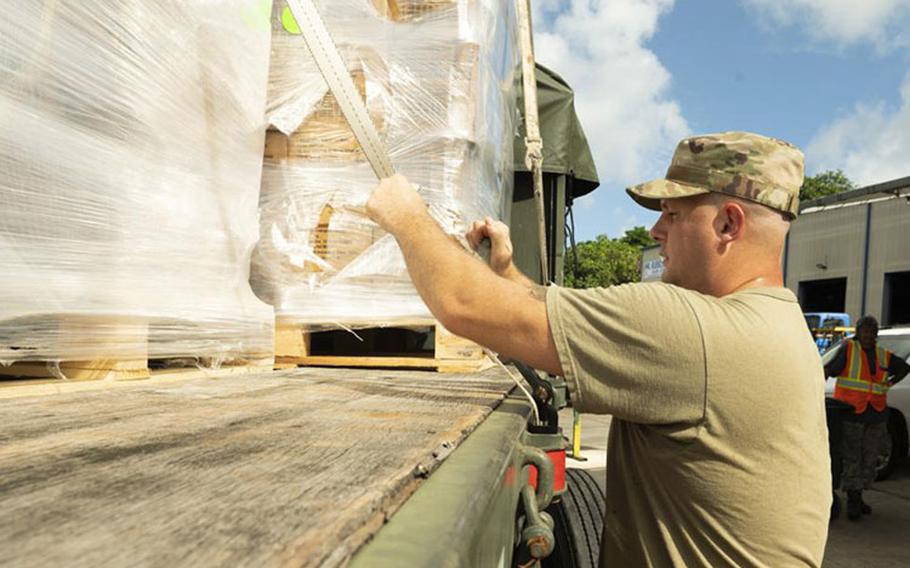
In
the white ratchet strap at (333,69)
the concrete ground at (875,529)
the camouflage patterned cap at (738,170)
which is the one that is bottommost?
the concrete ground at (875,529)

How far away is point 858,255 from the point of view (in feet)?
80.7

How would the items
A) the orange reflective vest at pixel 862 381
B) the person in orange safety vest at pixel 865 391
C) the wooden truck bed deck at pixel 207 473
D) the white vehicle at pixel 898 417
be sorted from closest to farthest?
the wooden truck bed deck at pixel 207 473, the person in orange safety vest at pixel 865 391, the orange reflective vest at pixel 862 381, the white vehicle at pixel 898 417

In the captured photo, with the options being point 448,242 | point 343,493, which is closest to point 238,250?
point 448,242

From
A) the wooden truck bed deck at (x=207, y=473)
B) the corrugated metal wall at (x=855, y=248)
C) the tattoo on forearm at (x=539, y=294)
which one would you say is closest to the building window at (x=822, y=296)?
the corrugated metal wall at (x=855, y=248)

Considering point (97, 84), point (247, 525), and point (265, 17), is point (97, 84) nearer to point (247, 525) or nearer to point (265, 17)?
point (265, 17)

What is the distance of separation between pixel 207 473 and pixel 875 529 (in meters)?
6.26

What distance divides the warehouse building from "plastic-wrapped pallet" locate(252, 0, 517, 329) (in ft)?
69.6

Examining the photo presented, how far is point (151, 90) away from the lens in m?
1.98

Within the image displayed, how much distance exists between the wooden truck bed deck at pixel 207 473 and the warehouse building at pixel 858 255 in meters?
22.8

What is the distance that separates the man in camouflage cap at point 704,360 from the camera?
1338 millimetres

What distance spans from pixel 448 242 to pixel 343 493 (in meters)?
0.82

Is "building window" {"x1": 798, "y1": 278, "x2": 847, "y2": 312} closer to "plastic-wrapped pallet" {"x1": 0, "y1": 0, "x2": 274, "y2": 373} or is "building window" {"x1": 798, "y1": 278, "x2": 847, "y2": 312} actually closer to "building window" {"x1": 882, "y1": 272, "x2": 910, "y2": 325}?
"building window" {"x1": 882, "y1": 272, "x2": 910, "y2": 325}

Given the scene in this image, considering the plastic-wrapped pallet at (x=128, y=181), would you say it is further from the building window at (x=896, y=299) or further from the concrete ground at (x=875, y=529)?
the building window at (x=896, y=299)

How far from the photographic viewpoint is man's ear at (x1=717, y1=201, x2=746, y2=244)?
5.05 ft
